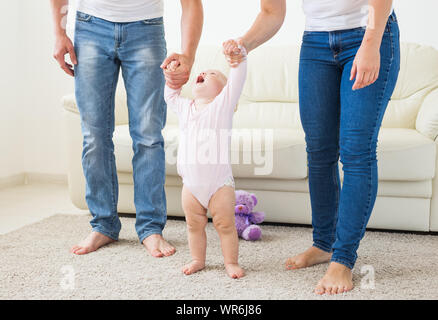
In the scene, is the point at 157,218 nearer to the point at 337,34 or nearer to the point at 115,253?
the point at 115,253

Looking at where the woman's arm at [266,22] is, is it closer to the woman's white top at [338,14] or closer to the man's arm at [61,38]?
the woman's white top at [338,14]

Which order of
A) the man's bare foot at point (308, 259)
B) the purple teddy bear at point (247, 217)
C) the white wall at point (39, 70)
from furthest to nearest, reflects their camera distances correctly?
the white wall at point (39, 70), the purple teddy bear at point (247, 217), the man's bare foot at point (308, 259)

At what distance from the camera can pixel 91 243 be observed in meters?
1.71

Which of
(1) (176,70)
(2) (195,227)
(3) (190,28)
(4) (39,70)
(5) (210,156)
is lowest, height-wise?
(2) (195,227)

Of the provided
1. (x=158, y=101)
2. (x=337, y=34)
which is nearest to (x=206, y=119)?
(x=158, y=101)

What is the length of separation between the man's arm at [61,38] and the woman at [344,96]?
668mm

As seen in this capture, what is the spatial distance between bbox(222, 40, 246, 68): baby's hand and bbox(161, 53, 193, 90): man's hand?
169 millimetres

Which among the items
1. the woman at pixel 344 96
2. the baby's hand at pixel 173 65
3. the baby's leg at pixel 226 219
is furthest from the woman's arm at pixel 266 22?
the baby's leg at pixel 226 219

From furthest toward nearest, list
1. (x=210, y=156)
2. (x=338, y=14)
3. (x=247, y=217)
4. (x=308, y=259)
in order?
(x=247, y=217)
(x=308, y=259)
(x=210, y=156)
(x=338, y=14)

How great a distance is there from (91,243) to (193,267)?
1.46 feet

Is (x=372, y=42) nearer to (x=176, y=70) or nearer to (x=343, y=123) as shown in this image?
(x=343, y=123)

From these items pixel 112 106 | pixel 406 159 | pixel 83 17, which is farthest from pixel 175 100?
pixel 406 159

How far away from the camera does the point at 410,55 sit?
2.53m

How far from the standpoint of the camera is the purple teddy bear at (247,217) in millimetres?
1856
